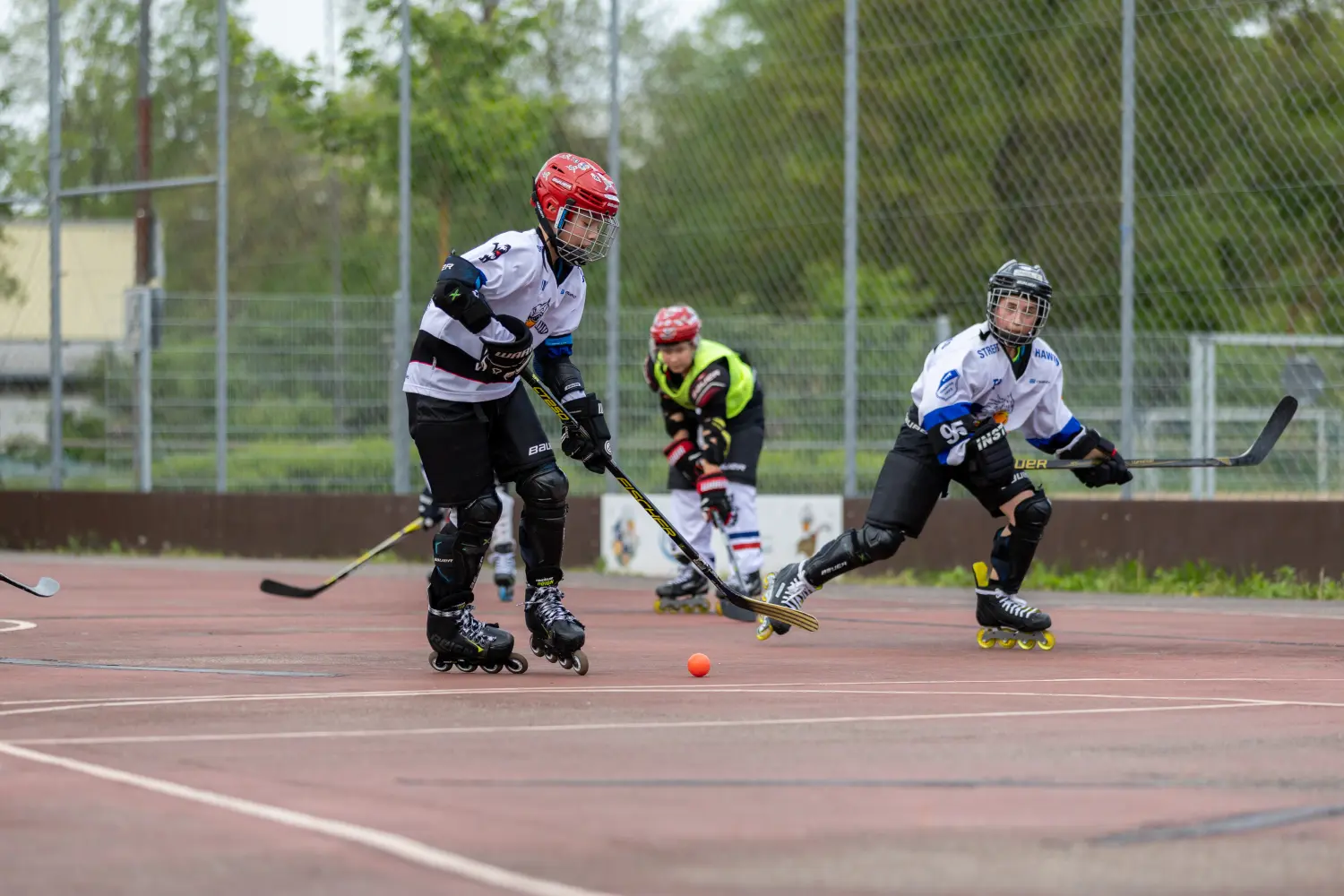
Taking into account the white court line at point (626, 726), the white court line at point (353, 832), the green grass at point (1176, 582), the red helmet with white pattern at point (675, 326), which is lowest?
the green grass at point (1176, 582)

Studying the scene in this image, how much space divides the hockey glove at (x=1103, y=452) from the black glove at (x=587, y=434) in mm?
2837

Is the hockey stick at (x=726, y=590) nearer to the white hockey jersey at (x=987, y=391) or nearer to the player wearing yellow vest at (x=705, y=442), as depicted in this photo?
the white hockey jersey at (x=987, y=391)

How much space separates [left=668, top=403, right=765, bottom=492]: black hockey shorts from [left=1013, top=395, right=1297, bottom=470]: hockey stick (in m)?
2.64

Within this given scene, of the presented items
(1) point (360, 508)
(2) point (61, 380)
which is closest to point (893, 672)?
(1) point (360, 508)

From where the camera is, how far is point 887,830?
14.7 ft

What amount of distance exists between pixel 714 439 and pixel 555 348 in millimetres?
4044

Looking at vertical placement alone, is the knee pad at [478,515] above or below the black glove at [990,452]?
below

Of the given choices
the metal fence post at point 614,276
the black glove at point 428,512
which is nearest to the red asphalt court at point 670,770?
the black glove at point 428,512

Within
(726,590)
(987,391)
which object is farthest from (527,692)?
(987,391)

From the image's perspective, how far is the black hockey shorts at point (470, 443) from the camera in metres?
8.03

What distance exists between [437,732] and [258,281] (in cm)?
2685

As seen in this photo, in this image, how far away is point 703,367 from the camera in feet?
41.0

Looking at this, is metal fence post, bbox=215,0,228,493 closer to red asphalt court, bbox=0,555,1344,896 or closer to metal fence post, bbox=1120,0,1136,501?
metal fence post, bbox=1120,0,1136,501

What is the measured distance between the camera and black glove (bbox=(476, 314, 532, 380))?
788 cm
